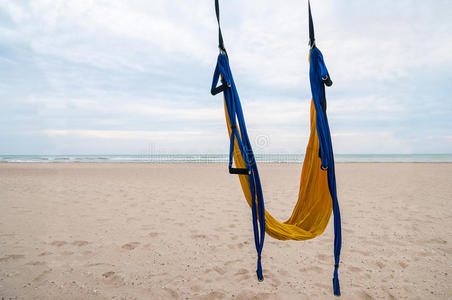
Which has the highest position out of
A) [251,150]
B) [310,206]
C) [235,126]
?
[235,126]

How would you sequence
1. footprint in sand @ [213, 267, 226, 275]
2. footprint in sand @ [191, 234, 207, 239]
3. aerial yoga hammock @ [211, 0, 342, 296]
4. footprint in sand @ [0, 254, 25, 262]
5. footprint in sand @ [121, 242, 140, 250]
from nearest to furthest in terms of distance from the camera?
aerial yoga hammock @ [211, 0, 342, 296], footprint in sand @ [213, 267, 226, 275], footprint in sand @ [0, 254, 25, 262], footprint in sand @ [121, 242, 140, 250], footprint in sand @ [191, 234, 207, 239]

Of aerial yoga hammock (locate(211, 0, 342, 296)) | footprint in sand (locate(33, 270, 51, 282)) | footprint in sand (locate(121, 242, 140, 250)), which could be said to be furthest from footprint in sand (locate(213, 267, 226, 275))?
footprint in sand (locate(33, 270, 51, 282))

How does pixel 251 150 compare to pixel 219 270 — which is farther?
pixel 219 270

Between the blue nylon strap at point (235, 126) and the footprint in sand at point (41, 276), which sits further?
the footprint in sand at point (41, 276)

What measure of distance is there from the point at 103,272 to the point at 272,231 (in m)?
1.76

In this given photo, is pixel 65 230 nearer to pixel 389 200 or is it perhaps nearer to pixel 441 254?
pixel 441 254

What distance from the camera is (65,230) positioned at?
3.80 m

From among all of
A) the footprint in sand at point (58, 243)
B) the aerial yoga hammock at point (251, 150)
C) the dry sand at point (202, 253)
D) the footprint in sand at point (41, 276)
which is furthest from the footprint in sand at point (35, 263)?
the aerial yoga hammock at point (251, 150)

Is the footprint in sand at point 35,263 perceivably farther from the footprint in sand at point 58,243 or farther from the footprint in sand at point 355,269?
the footprint in sand at point 355,269

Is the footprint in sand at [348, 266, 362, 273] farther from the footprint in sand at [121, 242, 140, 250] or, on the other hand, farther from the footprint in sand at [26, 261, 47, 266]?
the footprint in sand at [26, 261, 47, 266]

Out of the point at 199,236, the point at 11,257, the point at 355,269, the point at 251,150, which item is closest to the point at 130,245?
the point at 199,236

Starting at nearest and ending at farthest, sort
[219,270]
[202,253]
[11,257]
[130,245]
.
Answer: [219,270] < [11,257] < [202,253] < [130,245]

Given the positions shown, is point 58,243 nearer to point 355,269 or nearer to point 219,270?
point 219,270

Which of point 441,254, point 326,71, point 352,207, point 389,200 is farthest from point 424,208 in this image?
point 326,71
